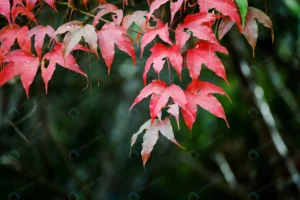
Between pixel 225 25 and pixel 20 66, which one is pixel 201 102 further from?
pixel 20 66

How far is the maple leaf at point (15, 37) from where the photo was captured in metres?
1.28

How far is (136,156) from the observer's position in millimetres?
3410

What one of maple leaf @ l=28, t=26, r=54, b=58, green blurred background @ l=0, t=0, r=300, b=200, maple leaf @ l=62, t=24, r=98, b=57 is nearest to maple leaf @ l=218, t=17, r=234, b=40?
maple leaf @ l=62, t=24, r=98, b=57

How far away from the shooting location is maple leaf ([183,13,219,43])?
3.63ft

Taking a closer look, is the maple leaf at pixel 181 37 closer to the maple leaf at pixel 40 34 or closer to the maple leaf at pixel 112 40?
the maple leaf at pixel 112 40

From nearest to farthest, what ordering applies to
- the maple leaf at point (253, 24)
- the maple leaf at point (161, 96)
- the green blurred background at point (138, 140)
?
the maple leaf at point (161, 96) < the maple leaf at point (253, 24) < the green blurred background at point (138, 140)

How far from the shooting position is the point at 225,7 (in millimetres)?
1140

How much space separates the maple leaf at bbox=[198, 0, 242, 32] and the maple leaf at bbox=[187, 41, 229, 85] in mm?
91

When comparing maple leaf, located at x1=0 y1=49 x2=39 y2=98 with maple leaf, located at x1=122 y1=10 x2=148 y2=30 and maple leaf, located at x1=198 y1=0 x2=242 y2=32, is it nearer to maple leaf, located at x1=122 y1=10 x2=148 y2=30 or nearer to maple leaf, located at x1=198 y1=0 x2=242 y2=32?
maple leaf, located at x1=122 y1=10 x2=148 y2=30

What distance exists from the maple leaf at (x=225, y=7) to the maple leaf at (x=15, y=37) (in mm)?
577

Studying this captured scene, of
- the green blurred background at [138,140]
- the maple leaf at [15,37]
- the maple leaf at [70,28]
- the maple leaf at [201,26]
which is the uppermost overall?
the maple leaf at [201,26]

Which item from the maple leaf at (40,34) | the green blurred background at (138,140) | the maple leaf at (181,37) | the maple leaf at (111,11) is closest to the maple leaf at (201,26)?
the maple leaf at (181,37)

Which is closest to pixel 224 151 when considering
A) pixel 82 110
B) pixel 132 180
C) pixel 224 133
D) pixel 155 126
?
pixel 224 133

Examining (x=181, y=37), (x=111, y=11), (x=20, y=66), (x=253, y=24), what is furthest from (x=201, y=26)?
(x=20, y=66)
